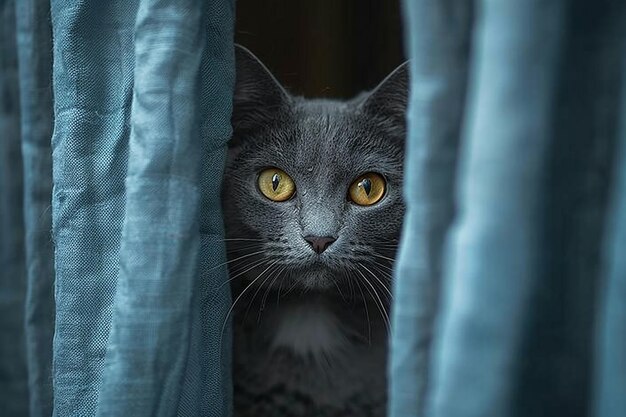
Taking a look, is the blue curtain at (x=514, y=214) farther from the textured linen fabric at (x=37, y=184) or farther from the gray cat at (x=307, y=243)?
the textured linen fabric at (x=37, y=184)

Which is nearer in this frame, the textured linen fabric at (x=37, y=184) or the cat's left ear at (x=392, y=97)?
the textured linen fabric at (x=37, y=184)

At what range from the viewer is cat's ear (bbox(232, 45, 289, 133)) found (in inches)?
38.6

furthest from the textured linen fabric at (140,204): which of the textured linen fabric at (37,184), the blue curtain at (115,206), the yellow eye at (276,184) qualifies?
the yellow eye at (276,184)

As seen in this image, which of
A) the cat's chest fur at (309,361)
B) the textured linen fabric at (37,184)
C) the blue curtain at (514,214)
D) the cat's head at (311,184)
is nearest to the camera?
the blue curtain at (514,214)

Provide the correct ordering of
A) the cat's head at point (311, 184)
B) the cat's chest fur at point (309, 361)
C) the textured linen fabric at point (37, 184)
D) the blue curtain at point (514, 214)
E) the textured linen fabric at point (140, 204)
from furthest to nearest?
the cat's chest fur at point (309, 361) < the cat's head at point (311, 184) < the textured linen fabric at point (37, 184) < the textured linen fabric at point (140, 204) < the blue curtain at point (514, 214)

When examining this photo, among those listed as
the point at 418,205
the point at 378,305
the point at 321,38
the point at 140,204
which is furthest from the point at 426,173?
the point at 321,38

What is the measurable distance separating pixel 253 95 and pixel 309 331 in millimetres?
436

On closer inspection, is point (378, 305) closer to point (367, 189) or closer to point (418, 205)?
point (367, 189)

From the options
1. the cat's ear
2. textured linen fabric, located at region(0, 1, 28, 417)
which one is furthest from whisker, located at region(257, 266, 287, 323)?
textured linen fabric, located at region(0, 1, 28, 417)

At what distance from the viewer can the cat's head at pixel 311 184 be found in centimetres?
96

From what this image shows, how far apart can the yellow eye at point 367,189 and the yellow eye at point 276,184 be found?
104mm

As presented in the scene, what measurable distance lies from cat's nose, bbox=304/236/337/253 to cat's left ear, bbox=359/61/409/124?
0.89 ft

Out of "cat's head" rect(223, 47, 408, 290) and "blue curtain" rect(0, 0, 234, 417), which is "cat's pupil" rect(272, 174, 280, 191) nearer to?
"cat's head" rect(223, 47, 408, 290)

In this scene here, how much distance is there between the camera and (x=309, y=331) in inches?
42.7
